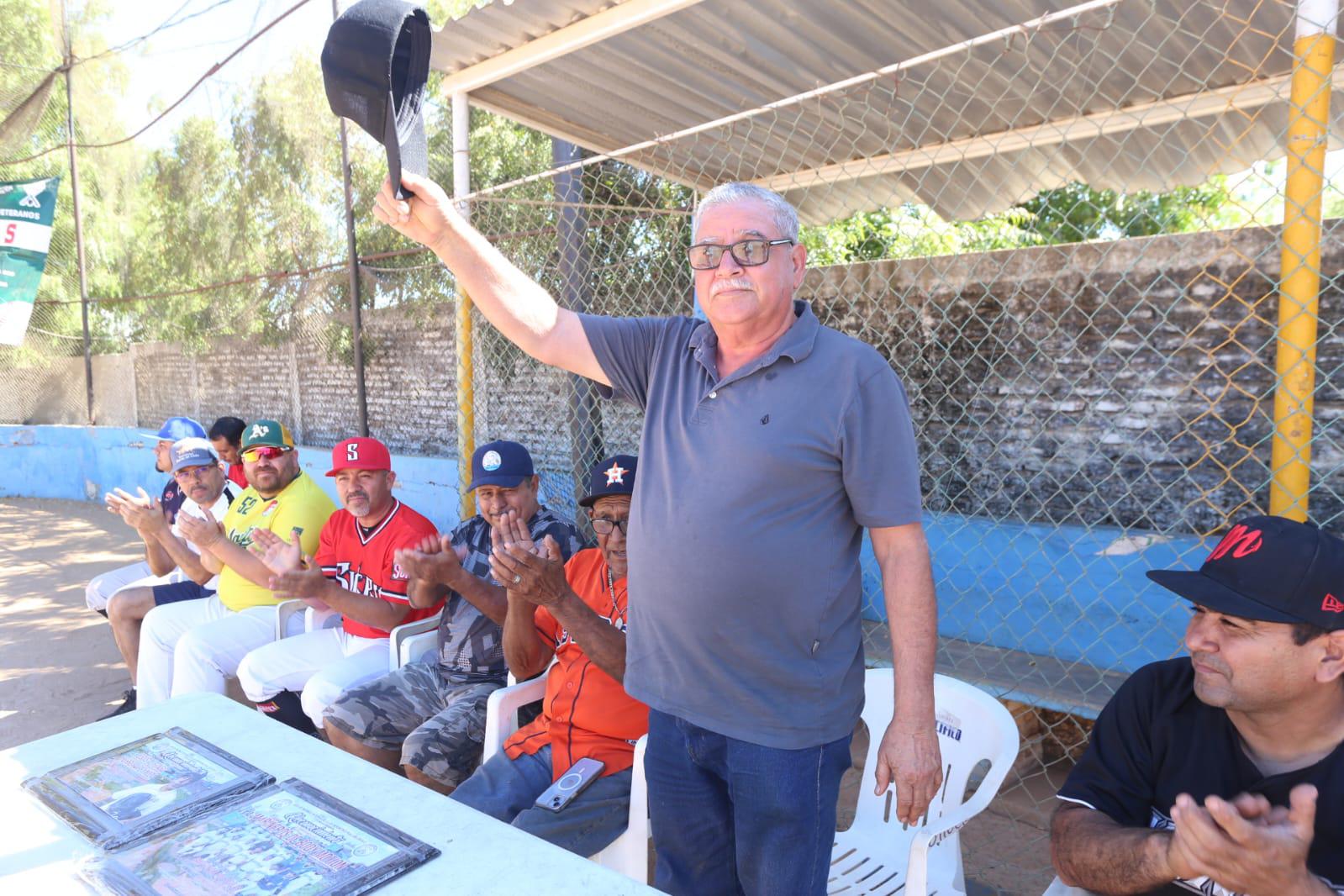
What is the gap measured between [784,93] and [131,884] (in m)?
3.38

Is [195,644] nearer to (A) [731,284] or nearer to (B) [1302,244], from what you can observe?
(A) [731,284]

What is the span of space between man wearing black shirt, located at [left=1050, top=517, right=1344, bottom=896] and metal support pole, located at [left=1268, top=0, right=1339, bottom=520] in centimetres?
53

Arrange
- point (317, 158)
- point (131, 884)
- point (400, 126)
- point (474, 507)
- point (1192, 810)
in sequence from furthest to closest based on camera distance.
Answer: point (317, 158) < point (474, 507) < point (400, 126) < point (131, 884) < point (1192, 810)

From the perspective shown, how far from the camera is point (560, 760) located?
7.89ft

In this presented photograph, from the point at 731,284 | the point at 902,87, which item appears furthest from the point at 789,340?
the point at 902,87

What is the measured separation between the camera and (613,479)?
8.67ft

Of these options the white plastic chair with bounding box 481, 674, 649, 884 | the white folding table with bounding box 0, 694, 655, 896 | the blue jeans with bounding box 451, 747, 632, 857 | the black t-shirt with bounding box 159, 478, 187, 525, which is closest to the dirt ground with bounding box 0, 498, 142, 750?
the black t-shirt with bounding box 159, 478, 187, 525

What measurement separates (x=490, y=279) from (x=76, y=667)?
15.4 feet

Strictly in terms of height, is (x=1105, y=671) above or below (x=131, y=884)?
below

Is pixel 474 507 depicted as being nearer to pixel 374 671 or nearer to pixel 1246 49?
pixel 374 671

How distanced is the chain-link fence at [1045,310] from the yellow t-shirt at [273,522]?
3.98ft

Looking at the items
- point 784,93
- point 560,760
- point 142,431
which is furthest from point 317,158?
point 560,760

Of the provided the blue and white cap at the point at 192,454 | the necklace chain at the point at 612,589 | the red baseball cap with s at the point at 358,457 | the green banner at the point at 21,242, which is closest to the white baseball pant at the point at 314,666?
the red baseball cap with s at the point at 358,457

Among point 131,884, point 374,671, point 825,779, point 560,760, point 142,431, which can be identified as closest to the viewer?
point 131,884
